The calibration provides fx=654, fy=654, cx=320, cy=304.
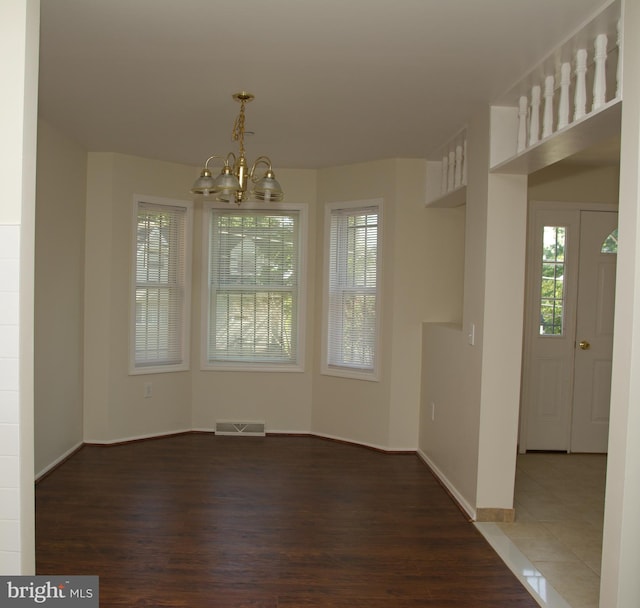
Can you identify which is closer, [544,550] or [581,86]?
[581,86]

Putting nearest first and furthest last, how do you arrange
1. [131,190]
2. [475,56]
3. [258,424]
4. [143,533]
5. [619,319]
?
[619,319]
[475,56]
[143,533]
[131,190]
[258,424]

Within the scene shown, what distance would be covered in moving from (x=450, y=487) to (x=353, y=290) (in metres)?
2.08

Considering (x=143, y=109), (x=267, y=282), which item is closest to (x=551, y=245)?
(x=267, y=282)

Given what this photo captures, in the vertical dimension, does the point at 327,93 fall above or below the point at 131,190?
above

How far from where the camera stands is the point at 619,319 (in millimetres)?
2432

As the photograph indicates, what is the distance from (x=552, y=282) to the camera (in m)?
5.71

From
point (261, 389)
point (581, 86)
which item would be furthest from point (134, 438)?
point (581, 86)

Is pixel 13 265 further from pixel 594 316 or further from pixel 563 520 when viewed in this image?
pixel 594 316

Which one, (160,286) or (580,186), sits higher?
(580,186)

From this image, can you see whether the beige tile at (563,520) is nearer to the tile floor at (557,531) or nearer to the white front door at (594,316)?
the tile floor at (557,531)

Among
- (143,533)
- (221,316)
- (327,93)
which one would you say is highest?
(327,93)

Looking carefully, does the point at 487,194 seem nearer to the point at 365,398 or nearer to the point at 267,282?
the point at 365,398

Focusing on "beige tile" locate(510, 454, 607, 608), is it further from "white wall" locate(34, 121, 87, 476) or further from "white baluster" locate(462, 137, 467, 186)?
"white wall" locate(34, 121, 87, 476)

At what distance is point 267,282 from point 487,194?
286 cm
